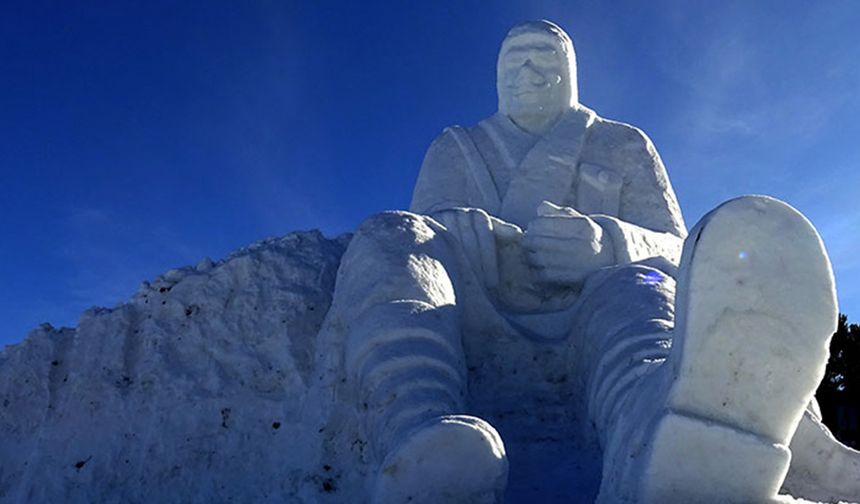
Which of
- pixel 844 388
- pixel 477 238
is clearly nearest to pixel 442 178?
pixel 477 238

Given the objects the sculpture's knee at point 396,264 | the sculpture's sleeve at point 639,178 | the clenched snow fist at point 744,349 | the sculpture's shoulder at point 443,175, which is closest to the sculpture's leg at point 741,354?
the clenched snow fist at point 744,349

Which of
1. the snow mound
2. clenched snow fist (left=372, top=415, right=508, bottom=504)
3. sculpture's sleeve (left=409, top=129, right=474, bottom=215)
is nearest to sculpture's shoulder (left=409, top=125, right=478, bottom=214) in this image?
sculpture's sleeve (left=409, top=129, right=474, bottom=215)

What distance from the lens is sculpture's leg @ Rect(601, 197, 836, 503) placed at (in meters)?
2.10

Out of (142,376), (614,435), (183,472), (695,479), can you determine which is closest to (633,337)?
(614,435)

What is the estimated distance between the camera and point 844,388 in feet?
47.6

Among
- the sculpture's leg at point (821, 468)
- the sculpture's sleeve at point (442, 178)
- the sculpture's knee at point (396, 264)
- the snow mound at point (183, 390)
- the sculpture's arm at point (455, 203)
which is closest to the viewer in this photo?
the sculpture's leg at point (821, 468)

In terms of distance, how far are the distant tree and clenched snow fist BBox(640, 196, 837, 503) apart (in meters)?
12.1

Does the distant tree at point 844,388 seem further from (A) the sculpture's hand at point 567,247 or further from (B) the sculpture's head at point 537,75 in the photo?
(A) the sculpture's hand at point 567,247

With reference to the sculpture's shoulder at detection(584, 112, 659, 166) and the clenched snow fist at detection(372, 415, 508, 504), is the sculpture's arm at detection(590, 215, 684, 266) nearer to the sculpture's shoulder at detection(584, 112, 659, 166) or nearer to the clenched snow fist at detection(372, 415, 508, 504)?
the sculpture's shoulder at detection(584, 112, 659, 166)

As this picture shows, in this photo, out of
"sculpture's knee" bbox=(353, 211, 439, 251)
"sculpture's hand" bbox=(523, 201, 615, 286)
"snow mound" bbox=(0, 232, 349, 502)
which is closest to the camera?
"sculpture's knee" bbox=(353, 211, 439, 251)

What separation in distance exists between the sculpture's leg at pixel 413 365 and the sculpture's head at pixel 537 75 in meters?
1.91

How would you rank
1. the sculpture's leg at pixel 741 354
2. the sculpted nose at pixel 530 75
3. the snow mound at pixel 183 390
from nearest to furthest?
the sculpture's leg at pixel 741 354 → the snow mound at pixel 183 390 → the sculpted nose at pixel 530 75

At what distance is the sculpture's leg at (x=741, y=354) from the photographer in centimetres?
210

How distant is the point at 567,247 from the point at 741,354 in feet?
6.64
